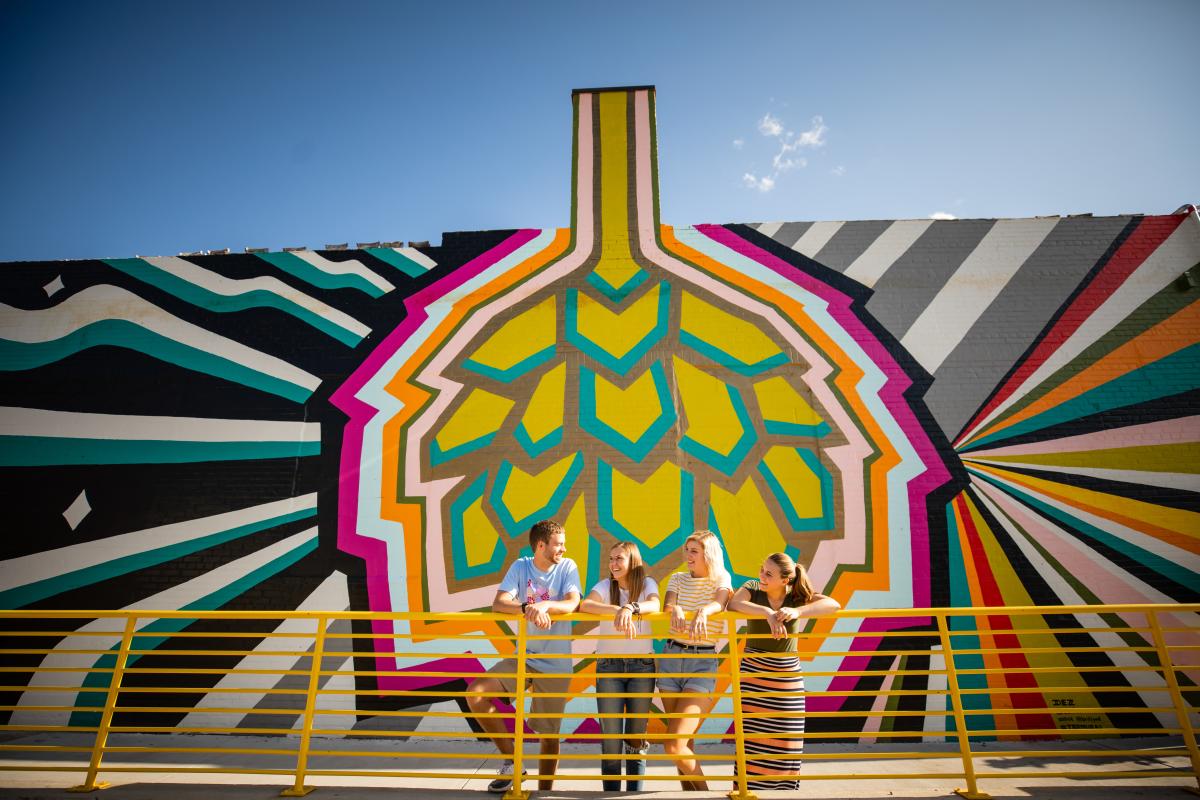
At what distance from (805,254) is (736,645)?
467cm

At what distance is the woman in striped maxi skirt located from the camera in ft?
10.6

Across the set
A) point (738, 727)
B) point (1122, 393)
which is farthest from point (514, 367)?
point (1122, 393)

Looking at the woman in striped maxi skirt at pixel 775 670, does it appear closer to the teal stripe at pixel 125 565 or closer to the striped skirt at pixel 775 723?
the striped skirt at pixel 775 723

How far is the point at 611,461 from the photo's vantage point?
5.87 m

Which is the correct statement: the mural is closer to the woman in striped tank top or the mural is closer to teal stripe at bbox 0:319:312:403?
teal stripe at bbox 0:319:312:403

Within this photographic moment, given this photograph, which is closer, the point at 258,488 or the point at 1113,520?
the point at 1113,520

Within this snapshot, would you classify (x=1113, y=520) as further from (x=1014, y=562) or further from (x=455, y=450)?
(x=455, y=450)

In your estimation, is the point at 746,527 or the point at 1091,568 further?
the point at 746,527

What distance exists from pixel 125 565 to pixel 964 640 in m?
8.69

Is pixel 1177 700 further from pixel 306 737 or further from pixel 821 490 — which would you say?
pixel 306 737

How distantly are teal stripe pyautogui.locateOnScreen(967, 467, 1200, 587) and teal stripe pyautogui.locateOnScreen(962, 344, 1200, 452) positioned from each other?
544 mm

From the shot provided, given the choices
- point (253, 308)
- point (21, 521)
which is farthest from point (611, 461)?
point (21, 521)

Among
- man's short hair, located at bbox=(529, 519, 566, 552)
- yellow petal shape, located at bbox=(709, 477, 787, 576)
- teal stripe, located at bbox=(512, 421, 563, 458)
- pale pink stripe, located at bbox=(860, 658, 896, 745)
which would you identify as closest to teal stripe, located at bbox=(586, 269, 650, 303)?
teal stripe, located at bbox=(512, 421, 563, 458)

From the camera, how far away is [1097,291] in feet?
20.1
